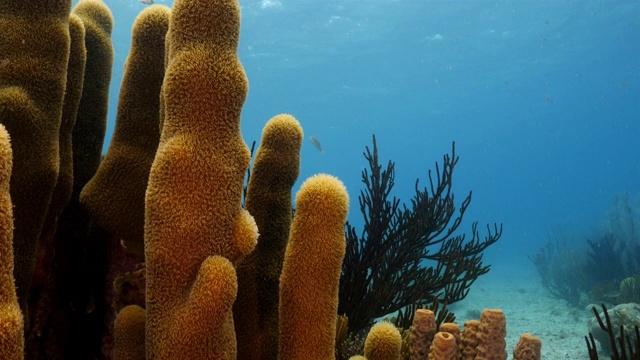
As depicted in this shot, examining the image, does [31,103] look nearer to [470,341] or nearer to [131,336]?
[131,336]

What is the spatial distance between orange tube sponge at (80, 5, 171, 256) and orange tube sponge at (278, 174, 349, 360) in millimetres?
837

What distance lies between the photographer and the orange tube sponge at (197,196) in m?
1.38

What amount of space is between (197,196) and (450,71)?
167 ft

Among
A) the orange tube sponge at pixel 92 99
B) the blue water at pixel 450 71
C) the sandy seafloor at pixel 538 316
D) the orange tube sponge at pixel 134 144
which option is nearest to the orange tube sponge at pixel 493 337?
the orange tube sponge at pixel 134 144

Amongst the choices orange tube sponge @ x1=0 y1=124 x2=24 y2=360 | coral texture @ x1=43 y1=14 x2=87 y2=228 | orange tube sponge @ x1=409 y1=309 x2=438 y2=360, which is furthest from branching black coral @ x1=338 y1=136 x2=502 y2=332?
orange tube sponge @ x1=0 y1=124 x2=24 y2=360

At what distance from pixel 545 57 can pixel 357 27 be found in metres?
19.2

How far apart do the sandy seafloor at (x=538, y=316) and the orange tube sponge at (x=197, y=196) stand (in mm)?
10152

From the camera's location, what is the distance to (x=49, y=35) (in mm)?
1875

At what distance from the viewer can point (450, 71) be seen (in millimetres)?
48688

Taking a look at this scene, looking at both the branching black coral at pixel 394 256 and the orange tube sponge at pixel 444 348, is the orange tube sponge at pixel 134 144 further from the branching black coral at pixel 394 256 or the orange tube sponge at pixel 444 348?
the branching black coral at pixel 394 256

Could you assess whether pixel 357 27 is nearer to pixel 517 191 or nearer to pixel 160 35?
pixel 160 35

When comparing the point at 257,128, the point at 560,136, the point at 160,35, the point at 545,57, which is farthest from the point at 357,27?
the point at 560,136

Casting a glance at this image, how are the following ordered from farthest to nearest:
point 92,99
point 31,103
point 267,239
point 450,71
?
point 450,71
point 92,99
point 267,239
point 31,103

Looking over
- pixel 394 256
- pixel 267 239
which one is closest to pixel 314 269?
pixel 267 239
